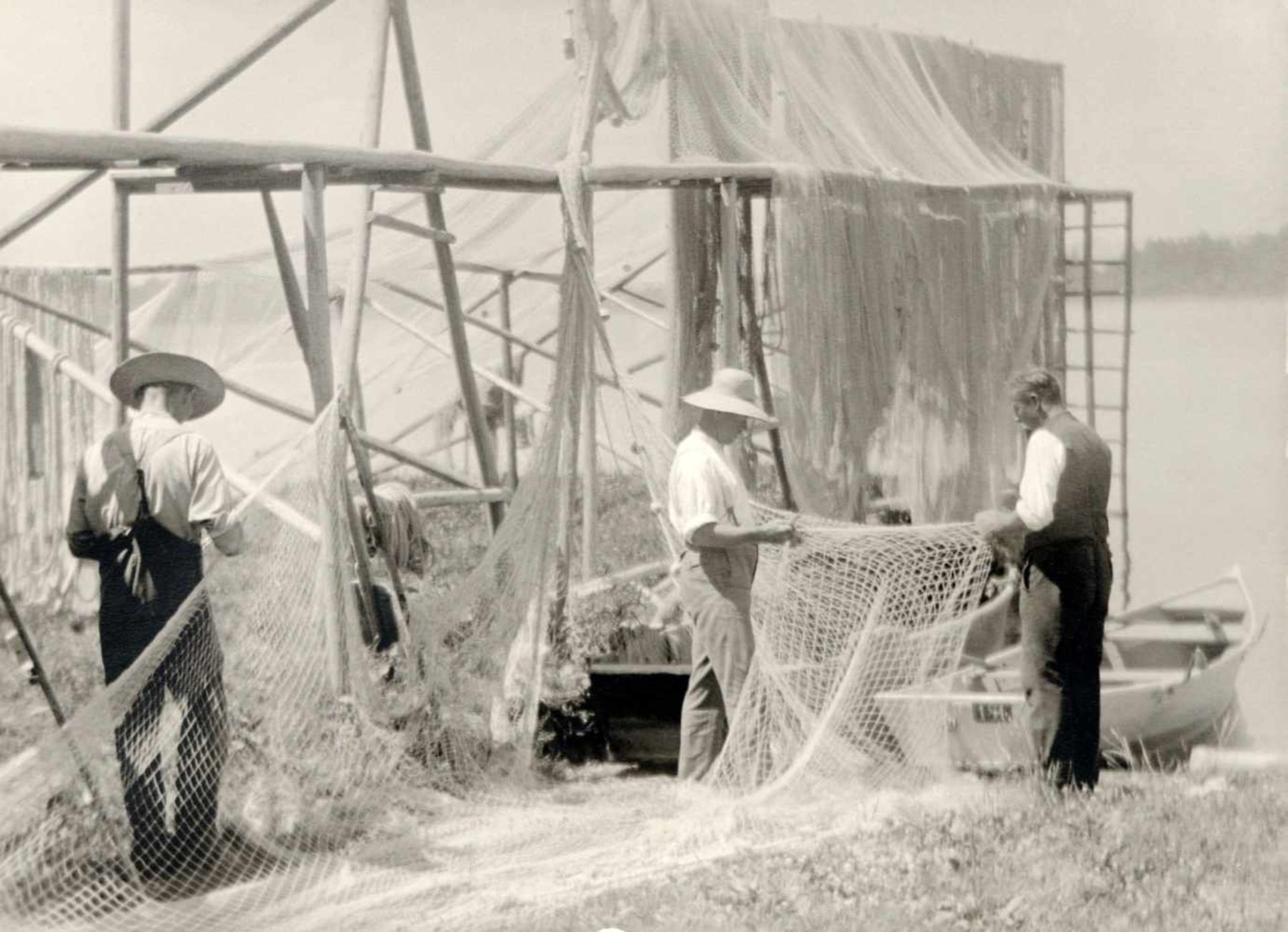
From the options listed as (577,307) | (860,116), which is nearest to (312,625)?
(577,307)

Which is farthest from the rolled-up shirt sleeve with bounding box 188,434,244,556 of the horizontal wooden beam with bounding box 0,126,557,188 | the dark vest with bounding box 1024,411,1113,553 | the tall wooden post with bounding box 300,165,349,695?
the dark vest with bounding box 1024,411,1113,553

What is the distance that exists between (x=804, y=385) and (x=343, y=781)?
403cm

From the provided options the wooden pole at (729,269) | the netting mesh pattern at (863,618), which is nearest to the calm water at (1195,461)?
the wooden pole at (729,269)

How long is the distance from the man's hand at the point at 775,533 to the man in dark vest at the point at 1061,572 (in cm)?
81

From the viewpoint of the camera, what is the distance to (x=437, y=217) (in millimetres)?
6672

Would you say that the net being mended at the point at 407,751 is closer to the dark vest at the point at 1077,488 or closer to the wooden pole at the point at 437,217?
→ the dark vest at the point at 1077,488

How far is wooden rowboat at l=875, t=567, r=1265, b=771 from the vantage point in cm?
651

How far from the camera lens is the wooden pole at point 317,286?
563 cm

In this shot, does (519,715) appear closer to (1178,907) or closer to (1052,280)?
(1178,907)

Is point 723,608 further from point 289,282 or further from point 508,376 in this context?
point 508,376

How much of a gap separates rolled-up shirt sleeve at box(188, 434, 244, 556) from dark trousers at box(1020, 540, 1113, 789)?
2.94 meters

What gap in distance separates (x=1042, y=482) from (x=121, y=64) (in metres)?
3.72

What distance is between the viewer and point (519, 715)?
6.36 meters

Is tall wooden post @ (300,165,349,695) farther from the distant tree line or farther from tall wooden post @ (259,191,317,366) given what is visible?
the distant tree line
